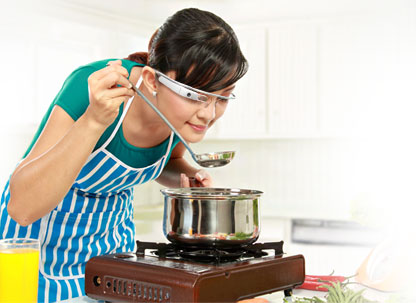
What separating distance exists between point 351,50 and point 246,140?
1.35 m

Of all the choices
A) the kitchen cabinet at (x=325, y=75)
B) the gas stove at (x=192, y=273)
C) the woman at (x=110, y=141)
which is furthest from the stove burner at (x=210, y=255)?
the kitchen cabinet at (x=325, y=75)

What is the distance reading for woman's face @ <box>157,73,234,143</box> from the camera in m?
1.25

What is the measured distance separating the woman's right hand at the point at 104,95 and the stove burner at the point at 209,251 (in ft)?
0.93

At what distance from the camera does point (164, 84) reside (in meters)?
1.24

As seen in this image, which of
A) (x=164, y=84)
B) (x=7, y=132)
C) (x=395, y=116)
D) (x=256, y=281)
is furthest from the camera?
(x=395, y=116)

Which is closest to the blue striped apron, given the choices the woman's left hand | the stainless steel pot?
the woman's left hand

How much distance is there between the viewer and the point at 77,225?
157 cm

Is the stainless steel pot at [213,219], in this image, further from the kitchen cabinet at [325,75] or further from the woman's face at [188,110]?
the kitchen cabinet at [325,75]

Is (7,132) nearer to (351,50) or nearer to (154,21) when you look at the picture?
(154,21)

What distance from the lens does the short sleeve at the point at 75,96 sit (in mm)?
1292

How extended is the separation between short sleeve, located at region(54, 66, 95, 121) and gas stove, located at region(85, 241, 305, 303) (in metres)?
0.39

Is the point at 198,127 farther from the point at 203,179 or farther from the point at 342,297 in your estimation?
the point at 342,297

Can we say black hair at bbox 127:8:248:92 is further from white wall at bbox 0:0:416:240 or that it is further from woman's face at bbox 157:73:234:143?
white wall at bbox 0:0:416:240

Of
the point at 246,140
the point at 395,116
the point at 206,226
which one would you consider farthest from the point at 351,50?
the point at 206,226
